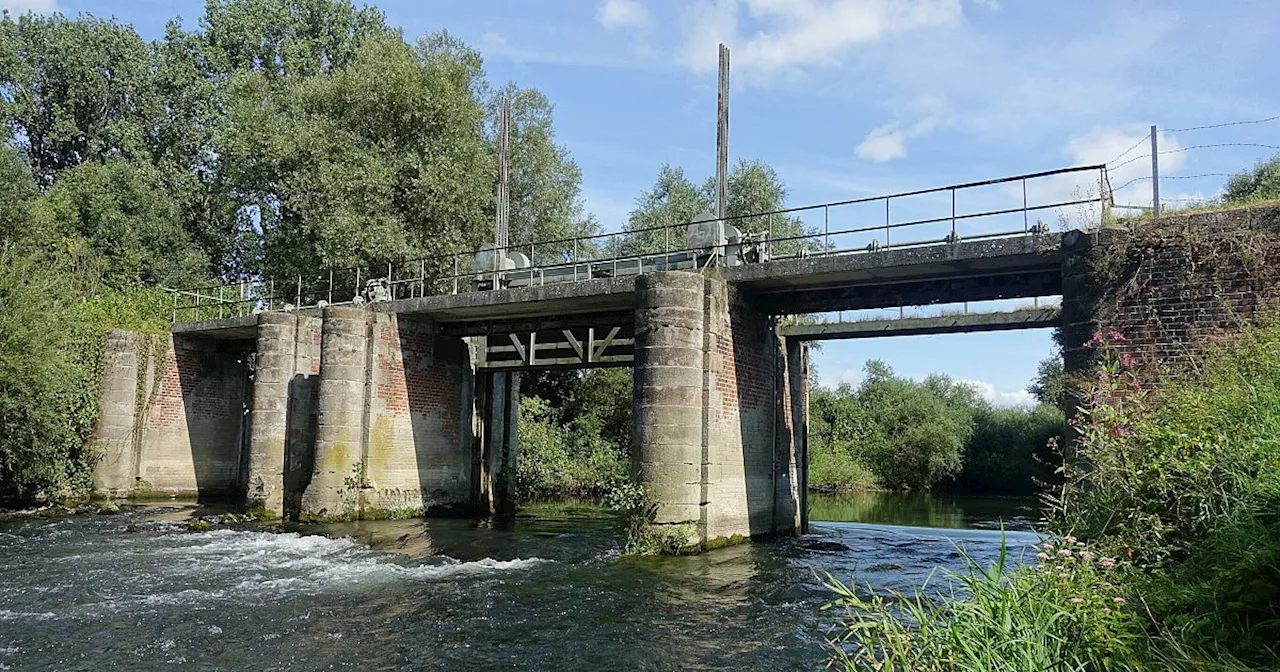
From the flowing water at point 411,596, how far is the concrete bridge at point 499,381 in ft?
4.81

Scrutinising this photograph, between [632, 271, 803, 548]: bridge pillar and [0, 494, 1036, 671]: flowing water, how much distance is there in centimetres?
79

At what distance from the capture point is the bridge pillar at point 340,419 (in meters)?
18.5

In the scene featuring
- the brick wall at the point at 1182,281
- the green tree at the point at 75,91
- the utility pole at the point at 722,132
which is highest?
the green tree at the point at 75,91

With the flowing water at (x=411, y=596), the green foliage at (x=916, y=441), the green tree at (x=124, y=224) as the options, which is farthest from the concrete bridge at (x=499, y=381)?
the green foliage at (x=916, y=441)

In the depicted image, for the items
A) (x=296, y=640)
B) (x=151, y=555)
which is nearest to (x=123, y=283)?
(x=151, y=555)

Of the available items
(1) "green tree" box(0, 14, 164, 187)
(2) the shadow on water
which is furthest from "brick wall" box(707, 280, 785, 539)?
(1) "green tree" box(0, 14, 164, 187)

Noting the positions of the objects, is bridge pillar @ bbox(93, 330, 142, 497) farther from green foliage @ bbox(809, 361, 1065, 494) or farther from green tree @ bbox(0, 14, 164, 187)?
green foliage @ bbox(809, 361, 1065, 494)

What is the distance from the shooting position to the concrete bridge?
14.4 m

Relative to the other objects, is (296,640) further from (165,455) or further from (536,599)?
(165,455)

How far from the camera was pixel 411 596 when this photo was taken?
36.0ft

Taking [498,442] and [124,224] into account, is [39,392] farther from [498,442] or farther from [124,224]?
[124,224]

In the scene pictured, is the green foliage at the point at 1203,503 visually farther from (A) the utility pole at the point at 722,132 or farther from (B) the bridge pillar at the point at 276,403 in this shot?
(B) the bridge pillar at the point at 276,403

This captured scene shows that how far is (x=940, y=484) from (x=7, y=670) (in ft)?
136

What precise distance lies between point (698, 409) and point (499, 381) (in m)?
9.68
